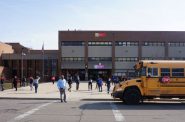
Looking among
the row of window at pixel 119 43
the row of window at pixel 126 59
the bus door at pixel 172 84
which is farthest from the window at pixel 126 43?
the bus door at pixel 172 84

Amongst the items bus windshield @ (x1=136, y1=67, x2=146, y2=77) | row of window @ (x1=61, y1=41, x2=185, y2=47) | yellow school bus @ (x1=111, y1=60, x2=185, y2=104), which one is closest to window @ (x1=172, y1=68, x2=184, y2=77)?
yellow school bus @ (x1=111, y1=60, x2=185, y2=104)

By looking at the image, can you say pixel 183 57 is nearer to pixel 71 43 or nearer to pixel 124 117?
pixel 71 43

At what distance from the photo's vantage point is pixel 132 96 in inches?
1049

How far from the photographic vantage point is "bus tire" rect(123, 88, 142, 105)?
1048 inches

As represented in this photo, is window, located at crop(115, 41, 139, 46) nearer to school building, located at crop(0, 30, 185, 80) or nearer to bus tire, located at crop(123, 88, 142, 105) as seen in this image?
school building, located at crop(0, 30, 185, 80)

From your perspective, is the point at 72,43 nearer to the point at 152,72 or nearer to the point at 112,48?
the point at 112,48

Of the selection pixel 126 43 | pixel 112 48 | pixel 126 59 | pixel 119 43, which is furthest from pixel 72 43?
pixel 126 59

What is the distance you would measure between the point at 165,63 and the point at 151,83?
1.46 m

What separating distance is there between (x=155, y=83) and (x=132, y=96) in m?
1.53

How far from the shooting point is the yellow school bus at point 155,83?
2658 cm

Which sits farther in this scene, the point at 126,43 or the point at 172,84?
the point at 126,43

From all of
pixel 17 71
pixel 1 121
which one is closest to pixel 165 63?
pixel 1 121

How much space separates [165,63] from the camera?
26859 millimetres

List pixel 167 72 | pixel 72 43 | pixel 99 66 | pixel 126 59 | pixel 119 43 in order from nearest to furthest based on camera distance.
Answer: pixel 167 72, pixel 126 59, pixel 99 66, pixel 72 43, pixel 119 43
